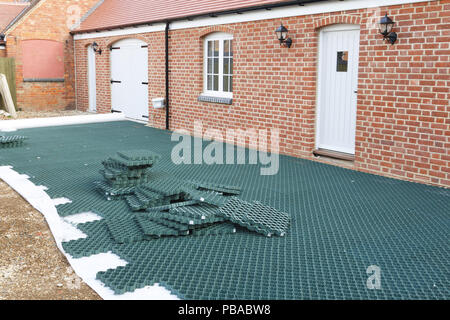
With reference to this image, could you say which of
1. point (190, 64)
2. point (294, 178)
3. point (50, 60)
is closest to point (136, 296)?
point (294, 178)

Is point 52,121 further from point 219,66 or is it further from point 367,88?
point 367,88

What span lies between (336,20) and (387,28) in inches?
45.0

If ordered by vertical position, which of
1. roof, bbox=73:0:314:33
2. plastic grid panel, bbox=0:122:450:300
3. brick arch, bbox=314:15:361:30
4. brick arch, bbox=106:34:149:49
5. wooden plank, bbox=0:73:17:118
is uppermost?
roof, bbox=73:0:314:33

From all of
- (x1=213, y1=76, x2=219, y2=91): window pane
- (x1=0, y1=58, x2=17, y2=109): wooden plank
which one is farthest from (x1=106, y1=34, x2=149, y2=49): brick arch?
(x1=0, y1=58, x2=17, y2=109): wooden plank

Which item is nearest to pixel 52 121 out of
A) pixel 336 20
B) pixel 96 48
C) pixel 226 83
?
pixel 96 48

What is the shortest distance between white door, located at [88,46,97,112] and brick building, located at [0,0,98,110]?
4.08 feet

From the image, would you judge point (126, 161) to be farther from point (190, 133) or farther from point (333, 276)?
point (190, 133)

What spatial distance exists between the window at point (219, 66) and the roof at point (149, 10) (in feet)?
2.24

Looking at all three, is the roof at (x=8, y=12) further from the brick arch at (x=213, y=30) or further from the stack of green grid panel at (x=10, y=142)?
the brick arch at (x=213, y=30)

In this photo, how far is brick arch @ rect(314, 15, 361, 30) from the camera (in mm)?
7933

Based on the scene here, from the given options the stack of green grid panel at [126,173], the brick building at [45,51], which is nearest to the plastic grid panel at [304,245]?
the stack of green grid panel at [126,173]

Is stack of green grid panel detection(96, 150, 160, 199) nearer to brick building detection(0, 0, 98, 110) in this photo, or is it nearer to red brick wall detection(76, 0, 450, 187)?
red brick wall detection(76, 0, 450, 187)

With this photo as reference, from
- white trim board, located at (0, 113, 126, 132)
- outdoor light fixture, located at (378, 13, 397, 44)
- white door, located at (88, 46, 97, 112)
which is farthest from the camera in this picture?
white door, located at (88, 46, 97, 112)

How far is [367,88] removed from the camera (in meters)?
7.91
